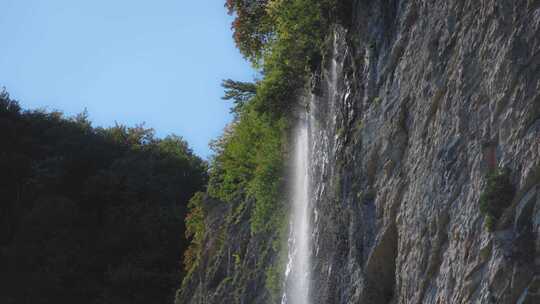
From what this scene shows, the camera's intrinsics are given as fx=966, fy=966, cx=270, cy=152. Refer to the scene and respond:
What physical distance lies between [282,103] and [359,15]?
3524 millimetres

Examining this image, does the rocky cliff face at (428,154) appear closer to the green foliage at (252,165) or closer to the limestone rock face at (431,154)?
the limestone rock face at (431,154)

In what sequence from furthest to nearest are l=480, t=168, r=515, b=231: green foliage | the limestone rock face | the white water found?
the white water, l=480, t=168, r=515, b=231: green foliage, the limestone rock face

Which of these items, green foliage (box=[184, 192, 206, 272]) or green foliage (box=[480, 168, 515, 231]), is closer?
green foliage (box=[480, 168, 515, 231])

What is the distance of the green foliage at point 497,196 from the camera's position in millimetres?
5738

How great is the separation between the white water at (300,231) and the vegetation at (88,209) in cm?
1516

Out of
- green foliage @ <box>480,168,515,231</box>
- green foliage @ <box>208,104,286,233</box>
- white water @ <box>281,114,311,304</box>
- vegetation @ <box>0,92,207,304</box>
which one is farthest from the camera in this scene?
vegetation @ <box>0,92,207,304</box>

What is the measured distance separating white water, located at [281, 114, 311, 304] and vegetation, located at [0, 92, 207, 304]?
15.2m

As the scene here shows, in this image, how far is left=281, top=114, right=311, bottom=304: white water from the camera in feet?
37.2

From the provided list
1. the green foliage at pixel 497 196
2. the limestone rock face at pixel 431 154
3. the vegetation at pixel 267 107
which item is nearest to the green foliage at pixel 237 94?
the vegetation at pixel 267 107

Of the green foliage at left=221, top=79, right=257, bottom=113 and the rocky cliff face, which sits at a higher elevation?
the green foliage at left=221, top=79, right=257, bottom=113

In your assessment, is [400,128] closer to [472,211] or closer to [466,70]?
[466,70]

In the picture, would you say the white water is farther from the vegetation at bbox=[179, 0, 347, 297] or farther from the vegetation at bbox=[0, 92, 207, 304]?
the vegetation at bbox=[0, 92, 207, 304]

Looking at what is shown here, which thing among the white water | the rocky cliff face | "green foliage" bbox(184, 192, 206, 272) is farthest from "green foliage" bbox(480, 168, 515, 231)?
"green foliage" bbox(184, 192, 206, 272)

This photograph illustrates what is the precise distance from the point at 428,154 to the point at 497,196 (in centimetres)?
152
